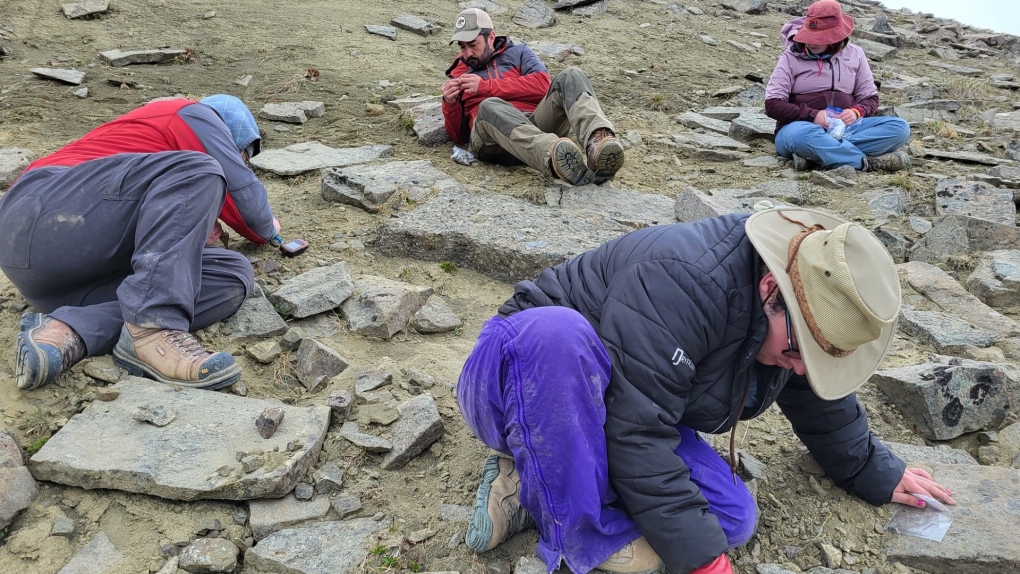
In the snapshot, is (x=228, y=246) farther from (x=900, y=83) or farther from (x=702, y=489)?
(x=900, y=83)

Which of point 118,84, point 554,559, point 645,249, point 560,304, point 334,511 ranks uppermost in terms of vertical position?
point 645,249

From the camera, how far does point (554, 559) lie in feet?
7.24

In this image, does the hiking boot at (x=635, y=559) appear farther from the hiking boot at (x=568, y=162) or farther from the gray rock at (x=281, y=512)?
the hiking boot at (x=568, y=162)

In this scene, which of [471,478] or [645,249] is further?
[471,478]

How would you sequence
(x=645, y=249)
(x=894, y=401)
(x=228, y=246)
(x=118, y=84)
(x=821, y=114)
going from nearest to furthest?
1. (x=645, y=249)
2. (x=894, y=401)
3. (x=228, y=246)
4. (x=821, y=114)
5. (x=118, y=84)

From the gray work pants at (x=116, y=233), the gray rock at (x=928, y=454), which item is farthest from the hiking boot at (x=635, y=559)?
the gray work pants at (x=116, y=233)

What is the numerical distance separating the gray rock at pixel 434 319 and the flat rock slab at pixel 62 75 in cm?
507

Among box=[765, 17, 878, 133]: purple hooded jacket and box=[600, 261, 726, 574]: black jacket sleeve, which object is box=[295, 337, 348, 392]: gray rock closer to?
box=[600, 261, 726, 574]: black jacket sleeve

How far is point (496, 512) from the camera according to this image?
7.55 feet

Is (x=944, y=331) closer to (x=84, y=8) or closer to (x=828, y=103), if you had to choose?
(x=828, y=103)

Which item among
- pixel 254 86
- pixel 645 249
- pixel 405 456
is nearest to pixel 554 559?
pixel 405 456

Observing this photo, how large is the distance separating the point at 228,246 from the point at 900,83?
9147 mm

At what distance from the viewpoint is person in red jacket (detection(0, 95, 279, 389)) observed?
2867mm

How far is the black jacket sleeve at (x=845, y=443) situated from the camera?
97.7 inches
